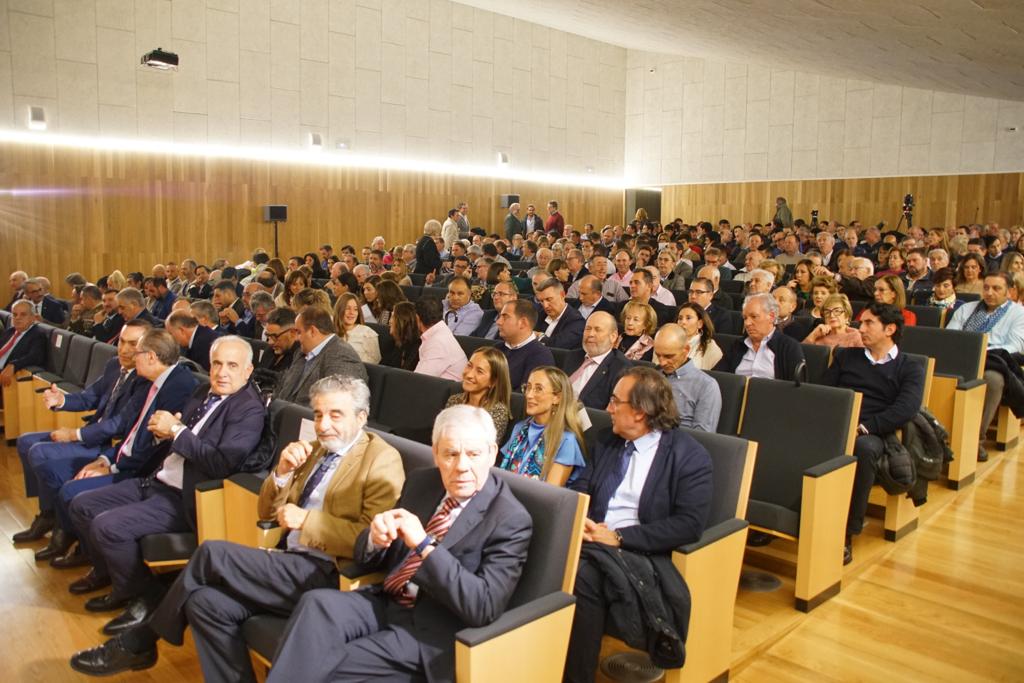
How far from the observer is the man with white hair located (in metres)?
4.20

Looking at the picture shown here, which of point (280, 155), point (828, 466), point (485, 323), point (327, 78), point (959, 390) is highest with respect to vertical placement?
point (327, 78)

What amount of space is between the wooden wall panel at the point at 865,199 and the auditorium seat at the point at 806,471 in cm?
1164

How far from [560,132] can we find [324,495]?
14.4 metres

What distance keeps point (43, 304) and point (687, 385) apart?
708cm

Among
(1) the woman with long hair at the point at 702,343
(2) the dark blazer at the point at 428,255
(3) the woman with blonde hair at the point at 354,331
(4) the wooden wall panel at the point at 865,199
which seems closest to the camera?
(1) the woman with long hair at the point at 702,343

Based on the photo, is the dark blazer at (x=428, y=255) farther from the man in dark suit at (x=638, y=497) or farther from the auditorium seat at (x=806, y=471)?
the man in dark suit at (x=638, y=497)

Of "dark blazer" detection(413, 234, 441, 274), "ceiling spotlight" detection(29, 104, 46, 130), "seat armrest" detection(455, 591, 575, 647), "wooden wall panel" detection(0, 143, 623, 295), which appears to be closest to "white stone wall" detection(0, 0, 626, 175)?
"ceiling spotlight" detection(29, 104, 46, 130)

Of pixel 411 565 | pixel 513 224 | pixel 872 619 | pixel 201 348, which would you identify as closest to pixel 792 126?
pixel 513 224

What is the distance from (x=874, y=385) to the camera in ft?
12.9

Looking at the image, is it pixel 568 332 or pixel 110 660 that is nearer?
pixel 110 660

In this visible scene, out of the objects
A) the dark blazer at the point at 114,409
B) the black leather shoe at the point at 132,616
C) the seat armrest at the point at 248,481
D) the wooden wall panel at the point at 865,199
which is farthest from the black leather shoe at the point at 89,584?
the wooden wall panel at the point at 865,199

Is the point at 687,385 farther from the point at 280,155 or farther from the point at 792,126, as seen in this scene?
the point at 792,126

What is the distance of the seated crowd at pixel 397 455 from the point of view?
2213mm

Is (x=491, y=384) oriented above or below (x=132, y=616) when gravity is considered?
above
